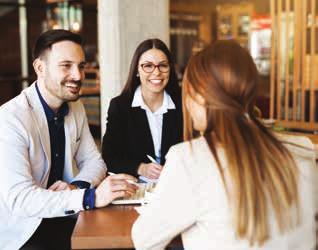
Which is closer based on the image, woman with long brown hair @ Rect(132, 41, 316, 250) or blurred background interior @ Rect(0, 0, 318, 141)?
woman with long brown hair @ Rect(132, 41, 316, 250)

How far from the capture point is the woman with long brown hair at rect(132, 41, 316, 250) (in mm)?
1256

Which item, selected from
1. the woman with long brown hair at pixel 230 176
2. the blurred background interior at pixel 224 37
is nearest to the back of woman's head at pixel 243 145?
the woman with long brown hair at pixel 230 176

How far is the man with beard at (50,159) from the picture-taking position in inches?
74.0

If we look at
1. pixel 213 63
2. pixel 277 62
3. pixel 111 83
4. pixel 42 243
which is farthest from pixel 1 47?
pixel 213 63

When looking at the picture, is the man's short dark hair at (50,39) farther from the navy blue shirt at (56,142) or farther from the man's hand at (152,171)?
the man's hand at (152,171)

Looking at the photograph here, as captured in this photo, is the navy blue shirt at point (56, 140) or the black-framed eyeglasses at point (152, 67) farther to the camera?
the black-framed eyeglasses at point (152, 67)

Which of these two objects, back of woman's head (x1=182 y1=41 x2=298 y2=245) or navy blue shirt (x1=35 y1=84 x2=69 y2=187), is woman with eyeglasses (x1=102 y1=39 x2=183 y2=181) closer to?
navy blue shirt (x1=35 y1=84 x2=69 y2=187)

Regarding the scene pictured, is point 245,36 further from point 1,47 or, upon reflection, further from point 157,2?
point 157,2

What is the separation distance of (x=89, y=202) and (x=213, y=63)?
0.86m

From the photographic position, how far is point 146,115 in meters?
2.90

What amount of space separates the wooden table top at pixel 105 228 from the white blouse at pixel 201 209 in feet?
0.67

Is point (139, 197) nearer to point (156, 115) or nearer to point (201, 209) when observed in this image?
point (201, 209)

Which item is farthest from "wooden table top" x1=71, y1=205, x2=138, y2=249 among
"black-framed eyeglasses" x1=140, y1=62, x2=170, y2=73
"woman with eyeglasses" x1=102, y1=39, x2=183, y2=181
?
"black-framed eyeglasses" x1=140, y1=62, x2=170, y2=73

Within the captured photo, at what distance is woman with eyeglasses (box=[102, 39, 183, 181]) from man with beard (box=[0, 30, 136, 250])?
14.2 inches
